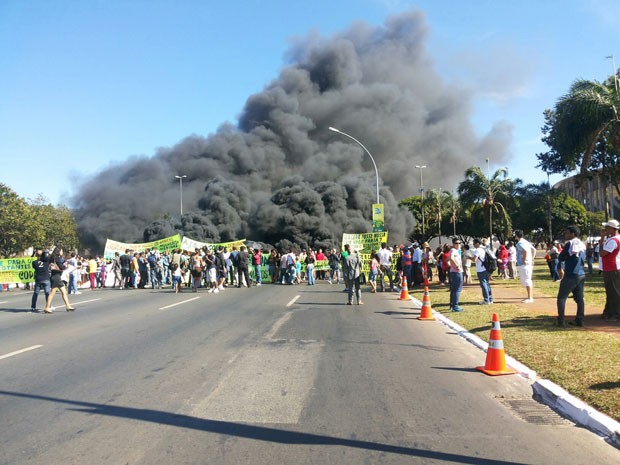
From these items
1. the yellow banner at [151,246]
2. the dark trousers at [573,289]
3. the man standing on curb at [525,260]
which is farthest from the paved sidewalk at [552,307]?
the yellow banner at [151,246]

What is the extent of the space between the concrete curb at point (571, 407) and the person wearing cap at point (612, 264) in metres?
3.53

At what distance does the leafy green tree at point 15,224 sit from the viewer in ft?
133

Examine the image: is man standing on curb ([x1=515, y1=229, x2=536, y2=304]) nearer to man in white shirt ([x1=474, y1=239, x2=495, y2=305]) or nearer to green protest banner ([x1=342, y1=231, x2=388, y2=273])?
man in white shirt ([x1=474, y1=239, x2=495, y2=305])

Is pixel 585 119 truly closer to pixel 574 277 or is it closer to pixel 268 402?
pixel 574 277

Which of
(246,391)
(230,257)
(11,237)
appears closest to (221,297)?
(230,257)

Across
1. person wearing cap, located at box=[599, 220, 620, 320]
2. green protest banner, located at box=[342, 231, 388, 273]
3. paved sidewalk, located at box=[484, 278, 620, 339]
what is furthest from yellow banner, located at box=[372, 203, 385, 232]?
person wearing cap, located at box=[599, 220, 620, 320]

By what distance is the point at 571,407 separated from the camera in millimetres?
4844

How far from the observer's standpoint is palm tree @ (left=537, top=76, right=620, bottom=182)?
59.5 ft

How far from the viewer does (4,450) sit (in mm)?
3986

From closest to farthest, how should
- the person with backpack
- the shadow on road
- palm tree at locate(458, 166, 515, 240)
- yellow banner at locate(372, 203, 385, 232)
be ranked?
the shadow on road < the person with backpack < yellow banner at locate(372, 203, 385, 232) < palm tree at locate(458, 166, 515, 240)

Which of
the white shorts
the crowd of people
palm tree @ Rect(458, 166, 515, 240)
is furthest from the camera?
palm tree @ Rect(458, 166, 515, 240)

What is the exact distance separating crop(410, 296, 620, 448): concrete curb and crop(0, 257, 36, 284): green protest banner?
23.8m

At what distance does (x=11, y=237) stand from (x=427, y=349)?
137 ft

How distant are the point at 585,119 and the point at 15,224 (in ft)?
129
